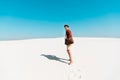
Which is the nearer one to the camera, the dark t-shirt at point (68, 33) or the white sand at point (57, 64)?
the white sand at point (57, 64)

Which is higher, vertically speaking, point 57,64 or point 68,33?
point 68,33

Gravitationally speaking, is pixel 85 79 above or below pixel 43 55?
below

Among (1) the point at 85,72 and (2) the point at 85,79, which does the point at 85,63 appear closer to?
(1) the point at 85,72

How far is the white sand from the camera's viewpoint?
32.4 feet

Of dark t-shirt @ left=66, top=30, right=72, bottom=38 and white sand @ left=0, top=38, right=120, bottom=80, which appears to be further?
dark t-shirt @ left=66, top=30, right=72, bottom=38

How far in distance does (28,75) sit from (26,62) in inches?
80.6

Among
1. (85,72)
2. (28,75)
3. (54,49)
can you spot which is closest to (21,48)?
(54,49)

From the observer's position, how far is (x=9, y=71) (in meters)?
10.6

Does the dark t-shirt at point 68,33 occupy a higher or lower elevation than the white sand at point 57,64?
higher

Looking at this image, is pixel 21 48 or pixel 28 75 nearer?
pixel 28 75

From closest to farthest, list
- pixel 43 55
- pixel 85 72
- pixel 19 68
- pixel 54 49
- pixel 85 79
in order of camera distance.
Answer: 1. pixel 85 79
2. pixel 85 72
3. pixel 19 68
4. pixel 43 55
5. pixel 54 49

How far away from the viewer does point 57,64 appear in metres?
11.5

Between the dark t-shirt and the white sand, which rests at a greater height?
the dark t-shirt

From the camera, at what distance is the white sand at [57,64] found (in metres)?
9.88
